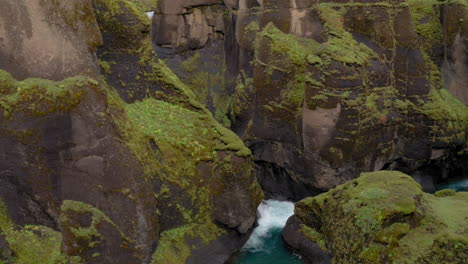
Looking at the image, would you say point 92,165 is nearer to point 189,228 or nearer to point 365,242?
point 189,228

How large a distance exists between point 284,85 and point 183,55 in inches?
394

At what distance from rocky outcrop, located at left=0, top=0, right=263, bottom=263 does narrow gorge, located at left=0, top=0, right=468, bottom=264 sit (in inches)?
1.5

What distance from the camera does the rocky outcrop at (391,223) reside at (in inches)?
399

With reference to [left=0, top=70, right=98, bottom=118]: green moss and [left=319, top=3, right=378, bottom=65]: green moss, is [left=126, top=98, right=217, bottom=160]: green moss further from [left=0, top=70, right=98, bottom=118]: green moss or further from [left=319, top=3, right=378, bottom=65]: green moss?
[left=319, top=3, right=378, bottom=65]: green moss

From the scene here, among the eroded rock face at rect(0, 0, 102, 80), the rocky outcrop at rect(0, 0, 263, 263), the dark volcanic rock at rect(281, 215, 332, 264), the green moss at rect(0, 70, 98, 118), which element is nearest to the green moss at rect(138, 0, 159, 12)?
the rocky outcrop at rect(0, 0, 263, 263)

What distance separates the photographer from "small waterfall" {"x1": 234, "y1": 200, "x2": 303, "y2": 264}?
47.7 ft

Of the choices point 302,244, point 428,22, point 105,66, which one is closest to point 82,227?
A: point 105,66

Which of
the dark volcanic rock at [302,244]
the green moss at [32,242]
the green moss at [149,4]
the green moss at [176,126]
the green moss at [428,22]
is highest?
the green moss at [149,4]

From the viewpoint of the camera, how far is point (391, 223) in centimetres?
1075

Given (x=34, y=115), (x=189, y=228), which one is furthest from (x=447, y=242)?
(x=34, y=115)

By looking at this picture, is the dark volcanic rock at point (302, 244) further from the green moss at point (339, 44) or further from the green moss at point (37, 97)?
the green moss at point (37, 97)

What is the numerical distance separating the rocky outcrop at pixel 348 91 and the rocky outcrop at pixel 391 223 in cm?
448

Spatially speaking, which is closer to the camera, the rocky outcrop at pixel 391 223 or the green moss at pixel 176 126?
the rocky outcrop at pixel 391 223

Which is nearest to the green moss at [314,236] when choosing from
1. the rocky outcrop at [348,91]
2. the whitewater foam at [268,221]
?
the whitewater foam at [268,221]
